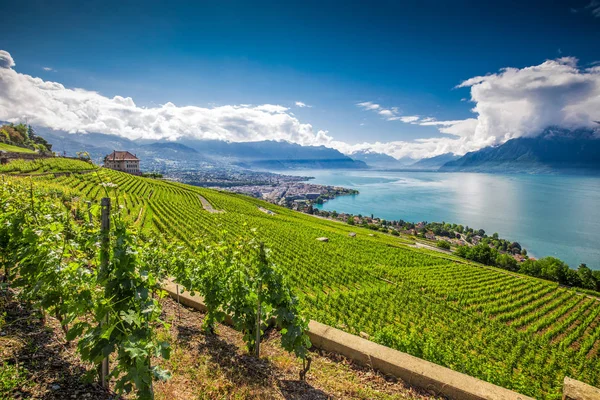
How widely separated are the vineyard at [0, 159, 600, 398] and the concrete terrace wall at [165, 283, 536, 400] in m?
1.87

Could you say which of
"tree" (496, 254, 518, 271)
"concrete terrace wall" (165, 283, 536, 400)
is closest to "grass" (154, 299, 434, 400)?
"concrete terrace wall" (165, 283, 536, 400)

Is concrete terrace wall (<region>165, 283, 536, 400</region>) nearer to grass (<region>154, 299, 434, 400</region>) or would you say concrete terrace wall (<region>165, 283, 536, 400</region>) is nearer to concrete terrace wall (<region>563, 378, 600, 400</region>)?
grass (<region>154, 299, 434, 400</region>)

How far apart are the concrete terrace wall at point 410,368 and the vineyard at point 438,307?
6.12ft

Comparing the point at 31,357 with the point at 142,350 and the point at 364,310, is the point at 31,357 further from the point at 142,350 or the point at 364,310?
the point at 364,310

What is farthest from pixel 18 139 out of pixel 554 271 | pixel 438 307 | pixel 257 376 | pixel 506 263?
pixel 554 271

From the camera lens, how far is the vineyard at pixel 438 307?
602 inches

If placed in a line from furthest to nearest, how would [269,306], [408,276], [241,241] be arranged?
[408,276]
[241,241]
[269,306]

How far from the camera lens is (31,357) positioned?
423 centimetres

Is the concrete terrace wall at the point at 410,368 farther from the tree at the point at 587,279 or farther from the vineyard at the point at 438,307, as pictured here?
the tree at the point at 587,279

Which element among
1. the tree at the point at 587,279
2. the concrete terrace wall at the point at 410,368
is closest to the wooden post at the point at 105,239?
the concrete terrace wall at the point at 410,368

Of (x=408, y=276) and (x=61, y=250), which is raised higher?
(x=61, y=250)

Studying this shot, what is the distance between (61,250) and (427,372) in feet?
21.3

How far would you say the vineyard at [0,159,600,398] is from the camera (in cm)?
1530

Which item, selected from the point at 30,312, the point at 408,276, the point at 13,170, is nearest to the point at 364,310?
the point at 408,276
